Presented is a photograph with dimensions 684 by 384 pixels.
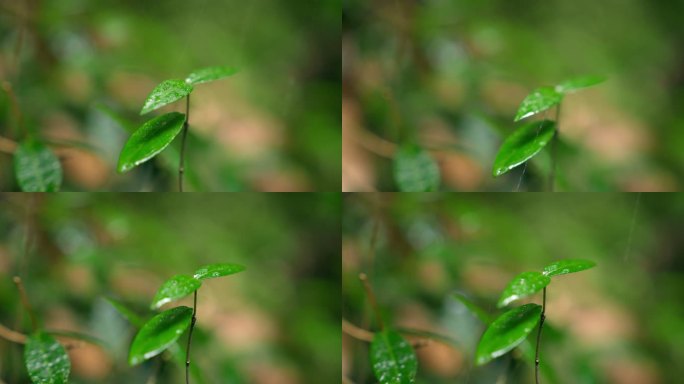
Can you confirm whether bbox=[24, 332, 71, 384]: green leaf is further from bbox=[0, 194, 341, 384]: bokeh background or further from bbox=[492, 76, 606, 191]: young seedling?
bbox=[492, 76, 606, 191]: young seedling

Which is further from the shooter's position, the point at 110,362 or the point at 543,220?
the point at 543,220

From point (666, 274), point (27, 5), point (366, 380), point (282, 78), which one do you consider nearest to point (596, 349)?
point (666, 274)

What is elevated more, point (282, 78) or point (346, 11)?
point (346, 11)

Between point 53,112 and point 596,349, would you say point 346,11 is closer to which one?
point 53,112

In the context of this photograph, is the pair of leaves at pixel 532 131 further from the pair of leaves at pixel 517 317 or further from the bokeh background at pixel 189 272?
the bokeh background at pixel 189 272

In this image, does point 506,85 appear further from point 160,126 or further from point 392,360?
point 160,126

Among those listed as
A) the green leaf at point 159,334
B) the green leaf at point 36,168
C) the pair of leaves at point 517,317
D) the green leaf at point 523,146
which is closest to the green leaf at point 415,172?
the green leaf at point 523,146
